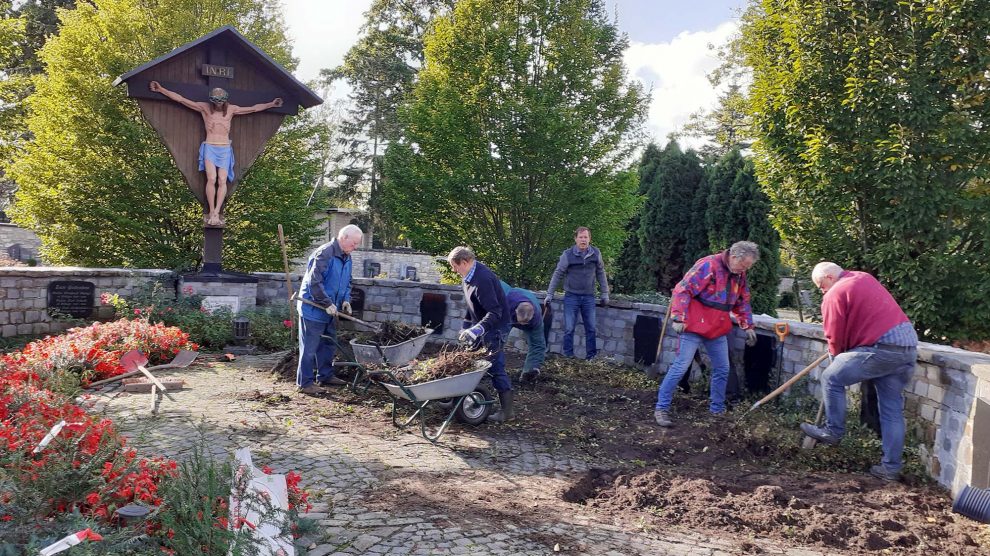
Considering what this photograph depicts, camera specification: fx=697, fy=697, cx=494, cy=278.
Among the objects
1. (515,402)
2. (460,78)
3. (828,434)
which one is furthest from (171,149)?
(828,434)

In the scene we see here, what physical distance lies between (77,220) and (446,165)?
7.03m

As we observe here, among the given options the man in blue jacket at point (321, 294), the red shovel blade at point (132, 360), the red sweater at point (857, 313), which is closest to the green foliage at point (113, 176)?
the red shovel blade at point (132, 360)

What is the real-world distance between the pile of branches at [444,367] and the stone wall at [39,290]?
5732mm

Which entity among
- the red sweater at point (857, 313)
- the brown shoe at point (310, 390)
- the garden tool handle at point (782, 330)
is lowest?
the brown shoe at point (310, 390)

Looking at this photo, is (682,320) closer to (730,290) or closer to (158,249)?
(730,290)

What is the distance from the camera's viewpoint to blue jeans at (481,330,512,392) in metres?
6.01

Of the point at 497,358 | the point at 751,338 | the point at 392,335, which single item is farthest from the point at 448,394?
the point at 751,338

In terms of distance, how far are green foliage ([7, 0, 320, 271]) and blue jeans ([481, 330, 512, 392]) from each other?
Answer: 8.39 meters

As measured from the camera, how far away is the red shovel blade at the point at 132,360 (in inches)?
271

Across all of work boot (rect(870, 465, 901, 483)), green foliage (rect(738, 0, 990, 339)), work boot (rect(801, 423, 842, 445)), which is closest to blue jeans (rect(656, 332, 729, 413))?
work boot (rect(801, 423, 842, 445))

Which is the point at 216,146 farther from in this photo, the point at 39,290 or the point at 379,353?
the point at 379,353

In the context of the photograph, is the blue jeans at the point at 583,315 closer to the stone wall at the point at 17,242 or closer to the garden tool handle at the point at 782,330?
the garden tool handle at the point at 782,330

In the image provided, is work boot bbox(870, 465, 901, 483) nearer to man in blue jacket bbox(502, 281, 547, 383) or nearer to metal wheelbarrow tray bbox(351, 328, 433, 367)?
man in blue jacket bbox(502, 281, 547, 383)

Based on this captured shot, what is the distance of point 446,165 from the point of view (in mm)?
12266
